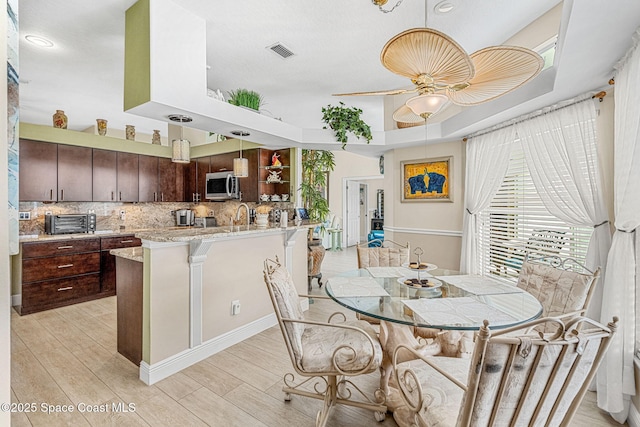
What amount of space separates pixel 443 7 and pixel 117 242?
16.5 feet

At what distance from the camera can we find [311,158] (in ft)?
19.1

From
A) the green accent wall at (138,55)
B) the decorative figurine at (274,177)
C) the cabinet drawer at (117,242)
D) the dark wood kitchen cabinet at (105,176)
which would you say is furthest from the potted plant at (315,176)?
the green accent wall at (138,55)

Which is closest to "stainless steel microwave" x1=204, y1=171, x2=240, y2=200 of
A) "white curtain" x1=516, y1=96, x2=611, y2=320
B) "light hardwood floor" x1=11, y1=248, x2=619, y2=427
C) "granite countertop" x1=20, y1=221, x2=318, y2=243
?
"granite countertop" x1=20, y1=221, x2=318, y2=243

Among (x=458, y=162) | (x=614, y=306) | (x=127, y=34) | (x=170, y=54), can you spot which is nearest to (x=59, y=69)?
(x=127, y=34)

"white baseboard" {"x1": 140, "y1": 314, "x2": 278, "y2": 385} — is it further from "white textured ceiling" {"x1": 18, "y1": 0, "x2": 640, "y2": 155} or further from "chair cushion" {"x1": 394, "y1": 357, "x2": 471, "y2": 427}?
"white textured ceiling" {"x1": 18, "y1": 0, "x2": 640, "y2": 155}

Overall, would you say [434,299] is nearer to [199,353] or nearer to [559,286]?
[559,286]

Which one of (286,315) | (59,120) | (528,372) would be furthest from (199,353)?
(59,120)

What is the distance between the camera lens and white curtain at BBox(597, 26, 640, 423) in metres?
1.82

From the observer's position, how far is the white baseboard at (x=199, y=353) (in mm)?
2287

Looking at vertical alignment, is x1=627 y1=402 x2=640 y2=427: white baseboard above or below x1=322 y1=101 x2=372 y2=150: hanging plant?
below

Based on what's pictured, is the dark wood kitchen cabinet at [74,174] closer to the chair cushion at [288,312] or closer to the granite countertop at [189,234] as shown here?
the granite countertop at [189,234]

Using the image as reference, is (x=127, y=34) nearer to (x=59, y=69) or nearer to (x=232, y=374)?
(x=59, y=69)

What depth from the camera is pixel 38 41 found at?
9.14 ft

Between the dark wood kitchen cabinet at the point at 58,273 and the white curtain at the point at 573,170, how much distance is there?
557 centimetres
